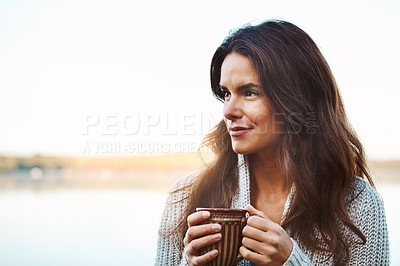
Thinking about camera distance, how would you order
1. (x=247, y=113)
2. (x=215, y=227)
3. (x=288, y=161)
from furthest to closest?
(x=288, y=161), (x=247, y=113), (x=215, y=227)

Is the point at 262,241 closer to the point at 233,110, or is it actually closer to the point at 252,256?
the point at 252,256

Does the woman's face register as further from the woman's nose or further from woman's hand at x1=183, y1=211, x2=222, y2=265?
woman's hand at x1=183, y1=211, x2=222, y2=265

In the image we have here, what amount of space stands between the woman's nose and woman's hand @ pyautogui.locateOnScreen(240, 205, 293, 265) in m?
0.45

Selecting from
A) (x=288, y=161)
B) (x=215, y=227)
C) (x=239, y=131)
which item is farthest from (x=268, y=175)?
(x=215, y=227)

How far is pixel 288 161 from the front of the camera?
1942mm

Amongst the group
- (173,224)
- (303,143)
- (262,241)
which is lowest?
(173,224)

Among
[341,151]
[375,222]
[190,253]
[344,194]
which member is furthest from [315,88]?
[190,253]

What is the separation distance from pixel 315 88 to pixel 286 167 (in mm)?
383

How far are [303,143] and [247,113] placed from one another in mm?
356

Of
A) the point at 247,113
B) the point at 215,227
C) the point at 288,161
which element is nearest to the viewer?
the point at 215,227

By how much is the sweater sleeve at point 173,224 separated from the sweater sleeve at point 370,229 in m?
0.73

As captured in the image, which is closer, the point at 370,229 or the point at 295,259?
the point at 295,259

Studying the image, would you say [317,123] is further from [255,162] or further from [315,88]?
[255,162]

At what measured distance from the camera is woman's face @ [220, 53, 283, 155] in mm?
1818
